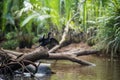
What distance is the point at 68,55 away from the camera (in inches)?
444

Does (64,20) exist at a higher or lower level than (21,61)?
higher

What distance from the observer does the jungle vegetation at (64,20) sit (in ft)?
4.42

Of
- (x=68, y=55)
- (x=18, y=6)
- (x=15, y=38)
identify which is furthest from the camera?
(x=15, y=38)

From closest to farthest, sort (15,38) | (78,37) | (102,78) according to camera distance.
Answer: (102,78)
(15,38)
(78,37)

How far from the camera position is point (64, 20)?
5.83 feet

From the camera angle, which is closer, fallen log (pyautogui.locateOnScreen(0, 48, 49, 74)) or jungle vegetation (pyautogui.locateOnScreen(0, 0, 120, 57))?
jungle vegetation (pyautogui.locateOnScreen(0, 0, 120, 57))

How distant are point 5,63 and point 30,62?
707mm

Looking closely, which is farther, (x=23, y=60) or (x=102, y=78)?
(x=23, y=60)

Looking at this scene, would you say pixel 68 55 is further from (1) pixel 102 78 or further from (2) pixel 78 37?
(2) pixel 78 37

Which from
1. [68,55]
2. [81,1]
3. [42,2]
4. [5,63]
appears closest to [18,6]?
[42,2]

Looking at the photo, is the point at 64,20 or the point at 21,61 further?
the point at 21,61

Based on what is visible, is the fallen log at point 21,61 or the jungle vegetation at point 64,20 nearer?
the jungle vegetation at point 64,20

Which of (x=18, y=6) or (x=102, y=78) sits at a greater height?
(x=18, y=6)

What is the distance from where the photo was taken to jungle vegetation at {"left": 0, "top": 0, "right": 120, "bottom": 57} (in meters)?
1.35
